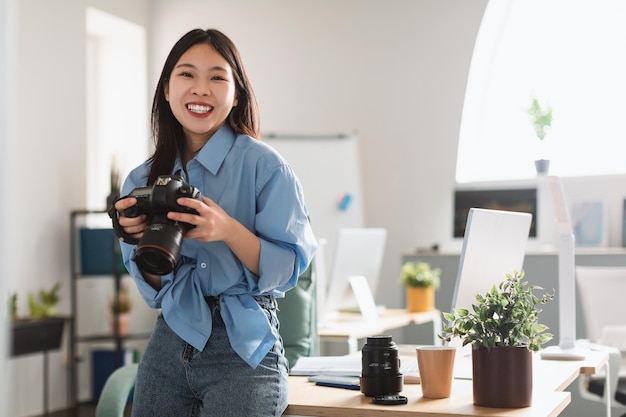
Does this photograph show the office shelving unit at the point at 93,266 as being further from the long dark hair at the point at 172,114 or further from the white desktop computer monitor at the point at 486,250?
the long dark hair at the point at 172,114

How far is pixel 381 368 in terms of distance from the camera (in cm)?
174

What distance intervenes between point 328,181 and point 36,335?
2.11 meters

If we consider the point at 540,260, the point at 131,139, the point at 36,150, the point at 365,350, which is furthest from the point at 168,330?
the point at 131,139

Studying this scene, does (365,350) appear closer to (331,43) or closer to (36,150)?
(36,150)

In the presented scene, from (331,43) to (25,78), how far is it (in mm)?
2123

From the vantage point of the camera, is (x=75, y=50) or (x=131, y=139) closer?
(x=75, y=50)

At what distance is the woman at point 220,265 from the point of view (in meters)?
1.48

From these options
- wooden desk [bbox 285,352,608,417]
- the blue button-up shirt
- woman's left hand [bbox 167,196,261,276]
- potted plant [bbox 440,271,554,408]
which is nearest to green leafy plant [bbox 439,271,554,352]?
potted plant [bbox 440,271,554,408]

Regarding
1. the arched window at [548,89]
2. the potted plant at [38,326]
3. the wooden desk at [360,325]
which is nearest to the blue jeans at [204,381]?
the wooden desk at [360,325]

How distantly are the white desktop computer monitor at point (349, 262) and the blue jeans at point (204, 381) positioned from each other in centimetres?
219

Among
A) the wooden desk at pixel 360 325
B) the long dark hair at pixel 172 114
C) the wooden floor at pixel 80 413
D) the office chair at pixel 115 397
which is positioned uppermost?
the long dark hair at pixel 172 114

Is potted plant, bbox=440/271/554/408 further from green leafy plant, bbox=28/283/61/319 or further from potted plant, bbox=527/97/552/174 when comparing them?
green leafy plant, bbox=28/283/61/319

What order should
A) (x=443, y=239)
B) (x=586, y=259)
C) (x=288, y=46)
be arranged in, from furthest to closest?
(x=288, y=46) < (x=443, y=239) < (x=586, y=259)

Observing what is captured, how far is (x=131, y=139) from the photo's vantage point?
6.42m
